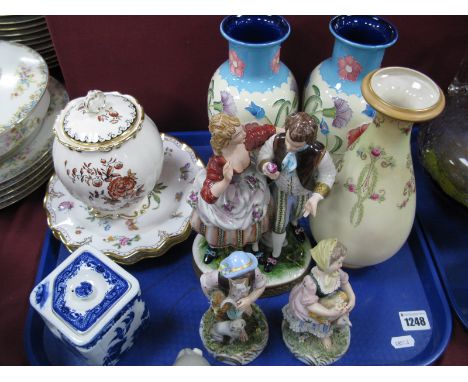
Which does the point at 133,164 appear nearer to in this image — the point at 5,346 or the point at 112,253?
the point at 112,253

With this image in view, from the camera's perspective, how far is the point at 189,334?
0.99 metres

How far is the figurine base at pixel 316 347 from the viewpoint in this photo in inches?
36.4

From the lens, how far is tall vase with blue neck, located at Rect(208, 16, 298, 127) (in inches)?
37.2

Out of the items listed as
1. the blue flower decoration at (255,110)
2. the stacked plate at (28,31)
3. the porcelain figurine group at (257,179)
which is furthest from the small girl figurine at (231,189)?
the stacked plate at (28,31)

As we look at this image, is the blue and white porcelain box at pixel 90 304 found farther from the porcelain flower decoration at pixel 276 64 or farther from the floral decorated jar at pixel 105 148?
the porcelain flower decoration at pixel 276 64

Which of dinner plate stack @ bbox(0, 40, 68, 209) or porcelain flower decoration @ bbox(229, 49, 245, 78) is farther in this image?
dinner plate stack @ bbox(0, 40, 68, 209)

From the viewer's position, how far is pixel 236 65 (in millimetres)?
954

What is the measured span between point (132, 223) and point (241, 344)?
34 cm

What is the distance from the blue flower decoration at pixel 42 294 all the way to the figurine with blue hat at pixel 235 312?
0.90 feet

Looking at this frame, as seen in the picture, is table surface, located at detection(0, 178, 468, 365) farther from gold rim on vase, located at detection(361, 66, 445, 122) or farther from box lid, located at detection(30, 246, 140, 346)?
gold rim on vase, located at detection(361, 66, 445, 122)

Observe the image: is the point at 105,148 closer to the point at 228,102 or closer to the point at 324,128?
the point at 228,102

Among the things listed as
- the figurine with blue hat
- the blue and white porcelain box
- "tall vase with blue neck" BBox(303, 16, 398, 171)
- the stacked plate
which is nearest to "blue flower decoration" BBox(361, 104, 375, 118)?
"tall vase with blue neck" BBox(303, 16, 398, 171)

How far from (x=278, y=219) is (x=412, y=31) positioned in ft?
1.80

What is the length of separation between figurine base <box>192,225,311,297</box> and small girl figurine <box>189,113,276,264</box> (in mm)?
124
